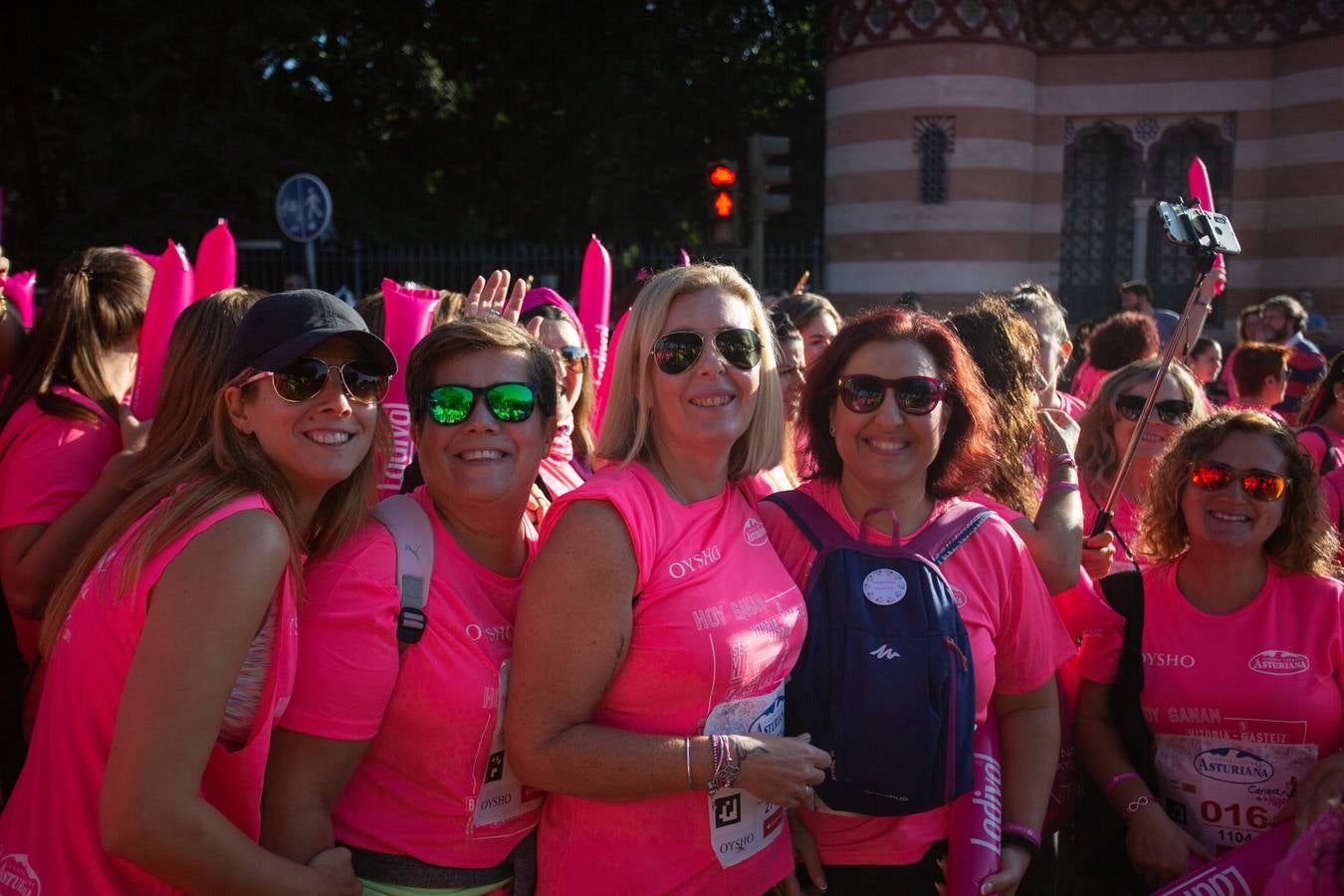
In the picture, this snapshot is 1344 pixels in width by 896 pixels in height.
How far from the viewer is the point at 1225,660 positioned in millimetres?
2789

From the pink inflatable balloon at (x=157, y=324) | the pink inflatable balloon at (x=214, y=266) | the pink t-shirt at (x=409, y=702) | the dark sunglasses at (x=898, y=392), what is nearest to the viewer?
the pink t-shirt at (x=409, y=702)

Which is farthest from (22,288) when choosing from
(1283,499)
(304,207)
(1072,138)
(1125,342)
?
(1072,138)

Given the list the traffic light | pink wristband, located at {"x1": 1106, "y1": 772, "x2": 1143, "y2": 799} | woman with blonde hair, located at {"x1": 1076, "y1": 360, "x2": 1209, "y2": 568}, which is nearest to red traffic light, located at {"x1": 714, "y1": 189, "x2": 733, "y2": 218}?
the traffic light

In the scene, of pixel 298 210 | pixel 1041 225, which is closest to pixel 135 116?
pixel 298 210

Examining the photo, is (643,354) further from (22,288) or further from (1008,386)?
(22,288)

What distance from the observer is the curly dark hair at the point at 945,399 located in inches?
103

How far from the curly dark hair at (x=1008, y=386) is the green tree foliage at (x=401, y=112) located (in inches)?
633

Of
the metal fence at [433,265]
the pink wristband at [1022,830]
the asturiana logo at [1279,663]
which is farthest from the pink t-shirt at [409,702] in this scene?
the metal fence at [433,265]

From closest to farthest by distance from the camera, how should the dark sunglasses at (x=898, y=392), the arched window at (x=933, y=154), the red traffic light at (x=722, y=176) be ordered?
the dark sunglasses at (x=898, y=392) → the red traffic light at (x=722, y=176) → the arched window at (x=933, y=154)

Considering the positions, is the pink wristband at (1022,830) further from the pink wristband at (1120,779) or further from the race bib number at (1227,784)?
the race bib number at (1227,784)

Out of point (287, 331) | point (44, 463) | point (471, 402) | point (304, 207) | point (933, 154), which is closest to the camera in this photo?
point (287, 331)

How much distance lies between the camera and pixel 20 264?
17609mm

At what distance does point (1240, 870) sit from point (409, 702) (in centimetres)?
199

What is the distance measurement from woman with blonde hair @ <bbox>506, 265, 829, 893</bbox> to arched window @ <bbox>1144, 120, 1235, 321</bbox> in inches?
648
